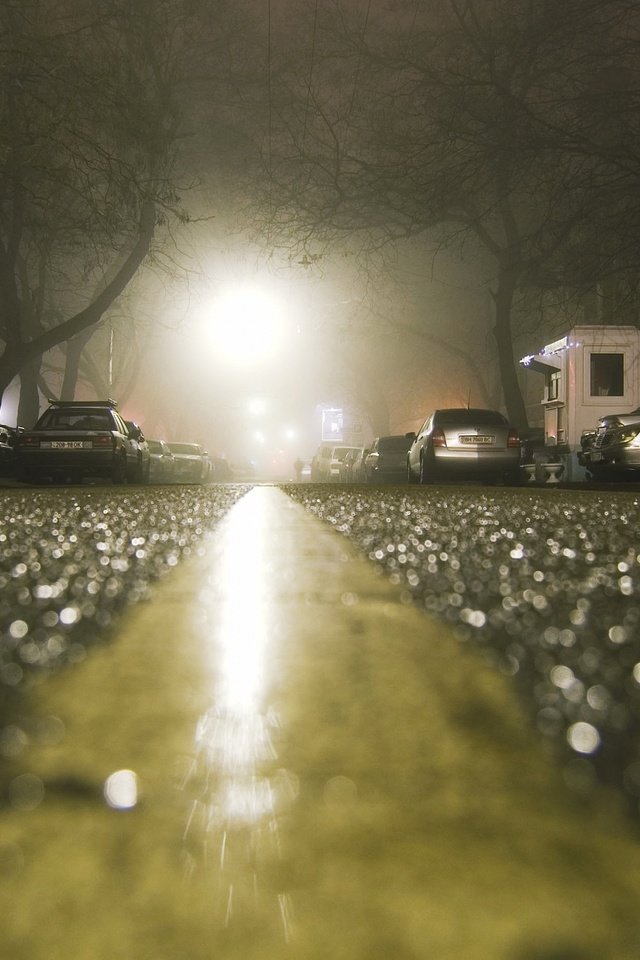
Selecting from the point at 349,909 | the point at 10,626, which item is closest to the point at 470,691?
the point at 349,909

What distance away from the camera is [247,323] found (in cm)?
5575

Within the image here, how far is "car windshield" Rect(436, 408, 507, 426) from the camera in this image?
2000cm

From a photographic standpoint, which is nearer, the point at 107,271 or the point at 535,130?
the point at 535,130

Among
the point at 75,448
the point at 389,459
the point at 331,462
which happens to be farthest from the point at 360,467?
the point at 75,448

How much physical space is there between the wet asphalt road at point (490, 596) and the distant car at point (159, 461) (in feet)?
75.0

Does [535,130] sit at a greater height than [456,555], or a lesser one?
greater

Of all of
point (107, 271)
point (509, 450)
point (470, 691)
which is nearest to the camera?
point (470, 691)

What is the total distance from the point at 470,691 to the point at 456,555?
241 centimetres

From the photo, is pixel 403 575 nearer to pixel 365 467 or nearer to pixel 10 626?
pixel 10 626

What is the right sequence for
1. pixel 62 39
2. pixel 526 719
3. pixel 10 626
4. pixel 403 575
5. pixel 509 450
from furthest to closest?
pixel 509 450 → pixel 62 39 → pixel 403 575 → pixel 10 626 → pixel 526 719

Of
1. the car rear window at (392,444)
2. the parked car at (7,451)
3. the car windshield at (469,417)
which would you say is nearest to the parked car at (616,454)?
the car windshield at (469,417)

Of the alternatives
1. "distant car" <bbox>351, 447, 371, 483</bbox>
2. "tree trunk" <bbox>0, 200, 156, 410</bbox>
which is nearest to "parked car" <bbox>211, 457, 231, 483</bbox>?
"distant car" <bbox>351, 447, 371, 483</bbox>

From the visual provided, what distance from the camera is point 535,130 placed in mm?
10805

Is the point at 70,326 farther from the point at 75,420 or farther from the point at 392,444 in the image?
the point at 392,444
